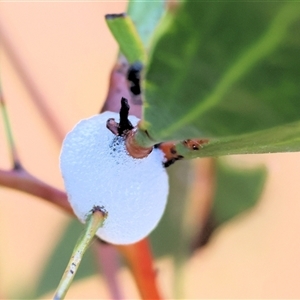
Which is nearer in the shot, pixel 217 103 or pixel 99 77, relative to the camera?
pixel 217 103

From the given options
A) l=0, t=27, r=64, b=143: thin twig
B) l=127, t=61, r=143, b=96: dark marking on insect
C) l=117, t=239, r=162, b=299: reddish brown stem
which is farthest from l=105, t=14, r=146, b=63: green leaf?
l=0, t=27, r=64, b=143: thin twig

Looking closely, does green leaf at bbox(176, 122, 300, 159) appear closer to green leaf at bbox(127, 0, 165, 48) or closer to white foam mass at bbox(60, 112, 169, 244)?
white foam mass at bbox(60, 112, 169, 244)

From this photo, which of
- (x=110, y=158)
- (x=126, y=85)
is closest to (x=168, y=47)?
(x=110, y=158)

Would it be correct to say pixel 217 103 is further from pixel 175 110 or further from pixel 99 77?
pixel 99 77

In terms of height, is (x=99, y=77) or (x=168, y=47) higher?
(x=99, y=77)

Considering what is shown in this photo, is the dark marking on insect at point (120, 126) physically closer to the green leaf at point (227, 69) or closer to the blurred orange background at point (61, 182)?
the green leaf at point (227, 69)

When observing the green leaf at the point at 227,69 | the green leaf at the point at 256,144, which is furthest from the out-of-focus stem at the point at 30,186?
the green leaf at the point at 227,69
